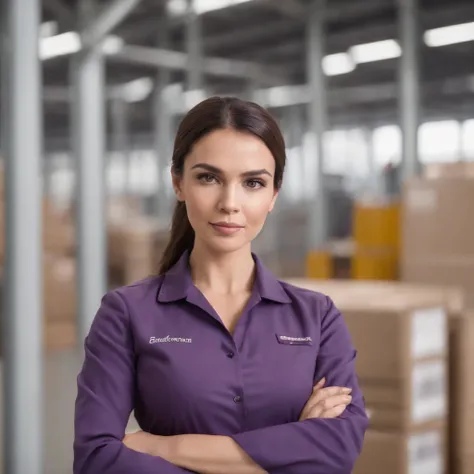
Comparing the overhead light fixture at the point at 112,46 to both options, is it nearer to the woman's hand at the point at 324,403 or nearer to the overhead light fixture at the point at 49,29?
the overhead light fixture at the point at 49,29

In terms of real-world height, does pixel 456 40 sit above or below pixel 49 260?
above

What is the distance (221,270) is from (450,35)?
8.89m

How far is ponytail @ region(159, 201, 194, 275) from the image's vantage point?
1658 millimetres

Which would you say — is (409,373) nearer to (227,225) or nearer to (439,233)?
(227,225)

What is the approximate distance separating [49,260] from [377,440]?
14.3 ft

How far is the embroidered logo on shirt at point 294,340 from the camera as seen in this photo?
4.83 ft

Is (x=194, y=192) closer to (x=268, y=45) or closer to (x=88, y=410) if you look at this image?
(x=88, y=410)

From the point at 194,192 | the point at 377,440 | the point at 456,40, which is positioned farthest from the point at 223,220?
the point at 456,40

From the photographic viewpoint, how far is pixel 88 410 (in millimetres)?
1403

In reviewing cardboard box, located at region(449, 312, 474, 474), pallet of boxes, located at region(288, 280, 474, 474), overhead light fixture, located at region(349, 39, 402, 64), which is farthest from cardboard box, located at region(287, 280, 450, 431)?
overhead light fixture, located at region(349, 39, 402, 64)

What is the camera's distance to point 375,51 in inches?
440

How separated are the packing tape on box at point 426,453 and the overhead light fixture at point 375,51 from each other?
848cm

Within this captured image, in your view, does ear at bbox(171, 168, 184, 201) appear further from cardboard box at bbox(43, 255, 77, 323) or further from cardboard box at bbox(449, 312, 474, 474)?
cardboard box at bbox(43, 255, 77, 323)

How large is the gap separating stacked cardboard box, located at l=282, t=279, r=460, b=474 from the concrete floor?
1361 millimetres
